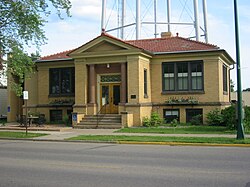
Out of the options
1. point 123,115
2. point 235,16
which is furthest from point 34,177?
point 123,115

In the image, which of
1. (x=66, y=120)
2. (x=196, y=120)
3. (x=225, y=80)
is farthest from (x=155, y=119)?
(x=225, y=80)

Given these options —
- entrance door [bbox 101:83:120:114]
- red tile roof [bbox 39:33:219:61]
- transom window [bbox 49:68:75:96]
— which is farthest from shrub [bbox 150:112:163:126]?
transom window [bbox 49:68:75:96]

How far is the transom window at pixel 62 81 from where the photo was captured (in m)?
31.6

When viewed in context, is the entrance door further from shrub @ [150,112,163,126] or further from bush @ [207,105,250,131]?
bush @ [207,105,250,131]

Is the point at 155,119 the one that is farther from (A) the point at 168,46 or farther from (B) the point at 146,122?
(A) the point at 168,46

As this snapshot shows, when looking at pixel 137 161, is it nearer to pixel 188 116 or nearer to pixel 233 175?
pixel 233 175

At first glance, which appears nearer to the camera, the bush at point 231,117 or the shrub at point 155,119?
the bush at point 231,117

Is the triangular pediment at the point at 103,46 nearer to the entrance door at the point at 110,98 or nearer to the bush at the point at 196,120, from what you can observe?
the entrance door at the point at 110,98

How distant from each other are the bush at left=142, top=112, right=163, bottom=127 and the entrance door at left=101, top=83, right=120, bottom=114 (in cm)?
289

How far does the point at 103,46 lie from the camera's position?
28.1 m

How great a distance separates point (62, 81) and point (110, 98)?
5262 mm

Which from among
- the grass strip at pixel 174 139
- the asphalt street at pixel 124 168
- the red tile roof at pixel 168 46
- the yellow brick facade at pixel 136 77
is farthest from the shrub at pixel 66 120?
the asphalt street at pixel 124 168

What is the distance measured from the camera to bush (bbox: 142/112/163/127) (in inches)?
1050

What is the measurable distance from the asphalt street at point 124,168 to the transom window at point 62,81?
668 inches
